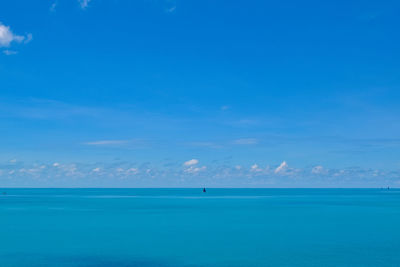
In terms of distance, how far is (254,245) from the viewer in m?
32.7

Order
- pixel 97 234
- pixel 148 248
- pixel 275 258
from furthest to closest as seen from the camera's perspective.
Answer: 1. pixel 97 234
2. pixel 148 248
3. pixel 275 258

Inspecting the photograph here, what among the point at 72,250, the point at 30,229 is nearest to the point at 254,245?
the point at 72,250

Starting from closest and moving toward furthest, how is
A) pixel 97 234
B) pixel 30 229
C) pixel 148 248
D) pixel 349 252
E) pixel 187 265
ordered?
pixel 187 265 < pixel 349 252 < pixel 148 248 < pixel 97 234 < pixel 30 229

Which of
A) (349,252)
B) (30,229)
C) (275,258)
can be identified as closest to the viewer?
(275,258)

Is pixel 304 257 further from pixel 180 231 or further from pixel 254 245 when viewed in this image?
pixel 180 231

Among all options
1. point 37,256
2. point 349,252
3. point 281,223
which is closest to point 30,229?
point 37,256

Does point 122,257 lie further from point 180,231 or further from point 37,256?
point 180,231

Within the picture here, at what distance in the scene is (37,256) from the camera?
28328 millimetres

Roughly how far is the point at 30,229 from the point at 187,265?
86.5 feet

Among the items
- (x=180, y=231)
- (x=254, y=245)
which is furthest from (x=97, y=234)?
(x=254, y=245)

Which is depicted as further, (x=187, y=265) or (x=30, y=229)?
(x=30, y=229)

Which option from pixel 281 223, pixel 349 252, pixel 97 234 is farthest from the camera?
pixel 281 223

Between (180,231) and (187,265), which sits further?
(180,231)

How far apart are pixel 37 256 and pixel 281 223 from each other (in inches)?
1224
